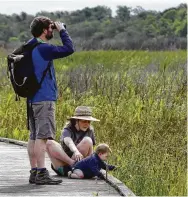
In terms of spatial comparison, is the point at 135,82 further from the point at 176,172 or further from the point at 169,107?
the point at 176,172

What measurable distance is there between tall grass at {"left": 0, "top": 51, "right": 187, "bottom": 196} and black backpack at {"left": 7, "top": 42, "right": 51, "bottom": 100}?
1.30 meters

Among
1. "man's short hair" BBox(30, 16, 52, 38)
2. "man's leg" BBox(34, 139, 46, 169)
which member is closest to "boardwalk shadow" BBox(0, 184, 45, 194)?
"man's leg" BBox(34, 139, 46, 169)

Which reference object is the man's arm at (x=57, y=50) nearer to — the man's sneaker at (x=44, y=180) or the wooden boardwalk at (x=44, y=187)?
the man's sneaker at (x=44, y=180)

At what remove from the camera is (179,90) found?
46.0ft

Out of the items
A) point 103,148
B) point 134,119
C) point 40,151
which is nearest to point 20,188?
point 40,151

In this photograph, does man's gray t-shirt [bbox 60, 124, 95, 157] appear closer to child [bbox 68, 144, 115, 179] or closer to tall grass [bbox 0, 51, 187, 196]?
child [bbox 68, 144, 115, 179]

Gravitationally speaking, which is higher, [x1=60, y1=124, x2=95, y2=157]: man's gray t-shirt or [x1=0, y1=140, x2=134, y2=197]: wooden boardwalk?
[x1=60, y1=124, x2=95, y2=157]: man's gray t-shirt

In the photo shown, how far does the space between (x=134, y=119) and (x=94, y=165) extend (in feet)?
11.6

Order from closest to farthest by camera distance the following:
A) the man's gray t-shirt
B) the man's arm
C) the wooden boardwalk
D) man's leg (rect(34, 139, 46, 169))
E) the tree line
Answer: the wooden boardwalk
the man's arm
man's leg (rect(34, 139, 46, 169))
the man's gray t-shirt
the tree line

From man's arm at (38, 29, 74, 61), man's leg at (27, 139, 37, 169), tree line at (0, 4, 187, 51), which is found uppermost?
man's arm at (38, 29, 74, 61)

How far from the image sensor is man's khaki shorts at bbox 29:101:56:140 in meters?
8.67

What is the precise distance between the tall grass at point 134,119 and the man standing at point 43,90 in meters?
0.90

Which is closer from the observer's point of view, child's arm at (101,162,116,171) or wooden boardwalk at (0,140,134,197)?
wooden boardwalk at (0,140,134,197)

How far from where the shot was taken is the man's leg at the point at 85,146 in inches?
357
